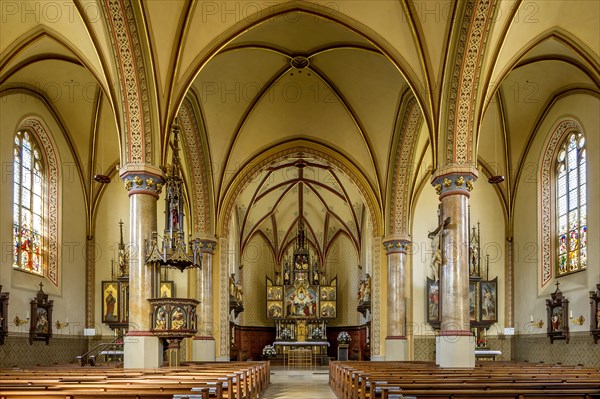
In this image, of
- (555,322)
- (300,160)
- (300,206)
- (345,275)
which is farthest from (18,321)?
(345,275)

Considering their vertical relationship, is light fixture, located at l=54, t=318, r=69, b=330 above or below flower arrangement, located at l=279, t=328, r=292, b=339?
above

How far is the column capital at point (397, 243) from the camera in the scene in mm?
25828

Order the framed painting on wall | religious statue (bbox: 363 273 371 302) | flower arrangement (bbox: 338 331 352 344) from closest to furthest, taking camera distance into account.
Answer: the framed painting on wall
religious statue (bbox: 363 273 371 302)
flower arrangement (bbox: 338 331 352 344)

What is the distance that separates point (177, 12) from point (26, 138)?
8.28 m

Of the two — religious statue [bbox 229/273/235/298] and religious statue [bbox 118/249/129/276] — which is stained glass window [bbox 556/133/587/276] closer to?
religious statue [bbox 118/249/129/276]

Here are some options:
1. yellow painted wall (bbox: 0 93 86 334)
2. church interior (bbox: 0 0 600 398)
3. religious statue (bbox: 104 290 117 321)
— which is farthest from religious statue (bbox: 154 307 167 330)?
religious statue (bbox: 104 290 117 321)

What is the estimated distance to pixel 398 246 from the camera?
25875 millimetres

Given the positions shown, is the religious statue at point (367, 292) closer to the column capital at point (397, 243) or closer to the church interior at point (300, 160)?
the church interior at point (300, 160)

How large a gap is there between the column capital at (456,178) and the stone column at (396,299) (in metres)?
9.52

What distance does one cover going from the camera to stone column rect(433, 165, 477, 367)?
51.5 feet

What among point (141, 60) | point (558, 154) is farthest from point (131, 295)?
point (558, 154)

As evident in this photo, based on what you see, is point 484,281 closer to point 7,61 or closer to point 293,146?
point 293,146

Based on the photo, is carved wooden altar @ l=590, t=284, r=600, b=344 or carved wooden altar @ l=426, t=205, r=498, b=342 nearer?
carved wooden altar @ l=590, t=284, r=600, b=344

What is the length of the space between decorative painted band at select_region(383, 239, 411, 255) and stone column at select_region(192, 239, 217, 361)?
6.53 meters
